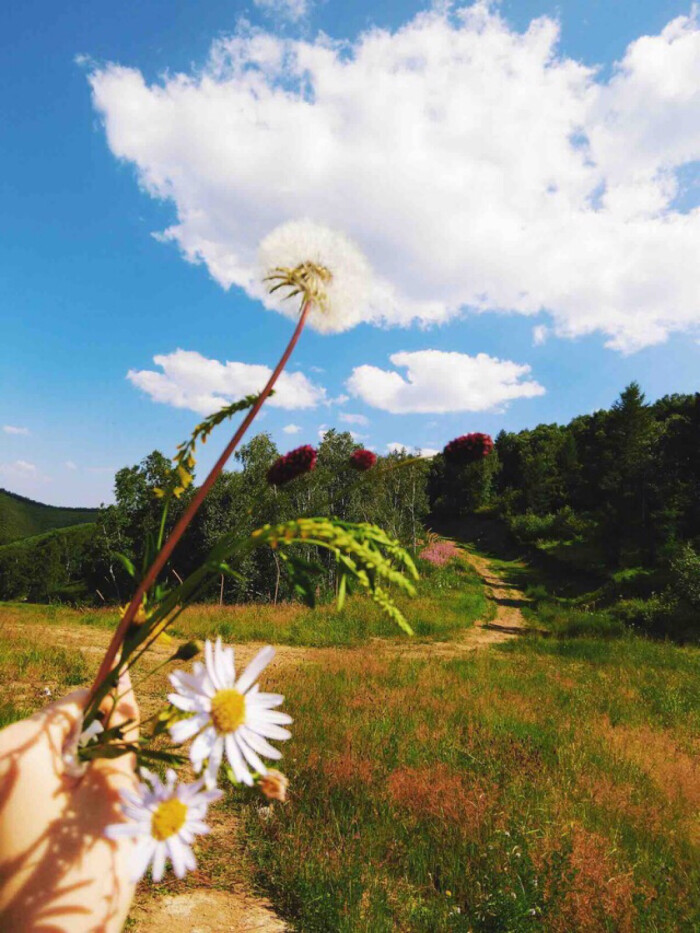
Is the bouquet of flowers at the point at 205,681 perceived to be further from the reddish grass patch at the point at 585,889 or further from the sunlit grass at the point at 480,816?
the reddish grass patch at the point at 585,889

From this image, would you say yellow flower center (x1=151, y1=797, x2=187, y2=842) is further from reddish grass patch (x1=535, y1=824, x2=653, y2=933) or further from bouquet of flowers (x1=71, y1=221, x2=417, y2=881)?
reddish grass patch (x1=535, y1=824, x2=653, y2=933)

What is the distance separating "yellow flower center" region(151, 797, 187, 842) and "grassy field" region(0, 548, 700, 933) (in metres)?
3.50

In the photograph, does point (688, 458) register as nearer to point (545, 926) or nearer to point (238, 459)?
point (238, 459)

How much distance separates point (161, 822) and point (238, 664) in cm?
969

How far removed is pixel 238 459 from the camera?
2606cm

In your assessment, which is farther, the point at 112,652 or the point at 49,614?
the point at 49,614

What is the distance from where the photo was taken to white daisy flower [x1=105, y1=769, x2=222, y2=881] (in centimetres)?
54

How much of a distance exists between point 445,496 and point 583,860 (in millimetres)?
55371

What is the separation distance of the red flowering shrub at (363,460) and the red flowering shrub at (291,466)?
0.13 m

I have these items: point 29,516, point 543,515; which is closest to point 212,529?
point 543,515

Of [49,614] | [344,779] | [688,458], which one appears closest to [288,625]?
[49,614]

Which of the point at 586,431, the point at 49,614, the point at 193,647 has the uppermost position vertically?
the point at 586,431

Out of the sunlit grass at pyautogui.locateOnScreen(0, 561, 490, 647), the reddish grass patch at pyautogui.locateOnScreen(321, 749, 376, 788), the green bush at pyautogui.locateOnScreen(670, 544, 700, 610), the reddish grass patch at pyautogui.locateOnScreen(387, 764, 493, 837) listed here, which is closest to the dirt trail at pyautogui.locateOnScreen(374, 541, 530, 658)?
the sunlit grass at pyautogui.locateOnScreen(0, 561, 490, 647)

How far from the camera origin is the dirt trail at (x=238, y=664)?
128 inches
